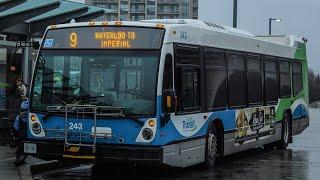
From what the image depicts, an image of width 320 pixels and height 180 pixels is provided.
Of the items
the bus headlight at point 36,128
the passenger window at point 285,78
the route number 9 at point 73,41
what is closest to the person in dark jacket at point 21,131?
the bus headlight at point 36,128

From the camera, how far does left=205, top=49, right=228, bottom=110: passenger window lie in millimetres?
12641

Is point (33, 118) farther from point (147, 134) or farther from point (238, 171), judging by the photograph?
point (238, 171)

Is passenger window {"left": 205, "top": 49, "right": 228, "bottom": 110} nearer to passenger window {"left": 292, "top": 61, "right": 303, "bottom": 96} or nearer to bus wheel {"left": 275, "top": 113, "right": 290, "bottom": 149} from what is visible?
bus wheel {"left": 275, "top": 113, "right": 290, "bottom": 149}

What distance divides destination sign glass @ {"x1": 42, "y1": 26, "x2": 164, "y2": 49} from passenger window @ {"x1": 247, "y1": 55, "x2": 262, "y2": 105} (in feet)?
15.3

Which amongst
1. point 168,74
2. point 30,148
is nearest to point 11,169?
point 30,148

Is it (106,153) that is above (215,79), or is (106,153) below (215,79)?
below

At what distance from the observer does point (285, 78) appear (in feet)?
59.8

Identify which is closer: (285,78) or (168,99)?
(168,99)

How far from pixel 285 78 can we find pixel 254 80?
308 centimetres

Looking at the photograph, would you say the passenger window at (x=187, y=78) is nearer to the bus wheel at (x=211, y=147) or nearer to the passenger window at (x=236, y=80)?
the bus wheel at (x=211, y=147)

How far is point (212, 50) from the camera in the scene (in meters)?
12.9

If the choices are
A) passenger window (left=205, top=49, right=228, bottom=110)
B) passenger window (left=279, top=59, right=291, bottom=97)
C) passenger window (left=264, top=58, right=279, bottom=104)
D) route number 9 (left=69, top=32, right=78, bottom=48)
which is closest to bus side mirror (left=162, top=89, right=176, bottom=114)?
route number 9 (left=69, top=32, right=78, bottom=48)

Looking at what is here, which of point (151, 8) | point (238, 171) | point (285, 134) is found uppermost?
point (151, 8)

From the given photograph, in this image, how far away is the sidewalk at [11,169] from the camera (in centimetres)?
1063
